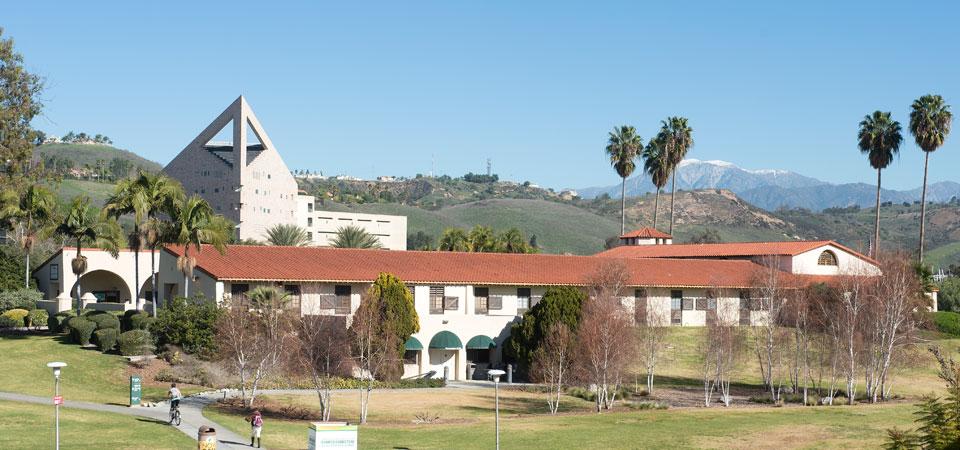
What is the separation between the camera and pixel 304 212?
167750mm

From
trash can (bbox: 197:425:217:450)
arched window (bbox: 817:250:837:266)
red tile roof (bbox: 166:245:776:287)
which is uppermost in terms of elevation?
arched window (bbox: 817:250:837:266)

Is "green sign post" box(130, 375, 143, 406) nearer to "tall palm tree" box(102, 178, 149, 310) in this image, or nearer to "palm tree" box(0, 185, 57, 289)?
"tall palm tree" box(102, 178, 149, 310)

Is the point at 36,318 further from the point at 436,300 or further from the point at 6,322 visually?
the point at 436,300

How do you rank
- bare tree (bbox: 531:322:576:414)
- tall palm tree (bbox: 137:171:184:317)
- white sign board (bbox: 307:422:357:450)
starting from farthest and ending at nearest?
1. tall palm tree (bbox: 137:171:184:317)
2. bare tree (bbox: 531:322:576:414)
3. white sign board (bbox: 307:422:357:450)

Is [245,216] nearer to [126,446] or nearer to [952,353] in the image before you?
[952,353]

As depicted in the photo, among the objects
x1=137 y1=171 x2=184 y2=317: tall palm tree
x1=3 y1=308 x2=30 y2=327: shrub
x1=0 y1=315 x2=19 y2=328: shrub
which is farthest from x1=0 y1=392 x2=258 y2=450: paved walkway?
x1=3 y1=308 x2=30 y2=327: shrub

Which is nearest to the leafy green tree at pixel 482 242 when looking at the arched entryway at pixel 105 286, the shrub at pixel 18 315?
the arched entryway at pixel 105 286

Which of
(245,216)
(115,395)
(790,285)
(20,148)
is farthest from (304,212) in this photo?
(115,395)

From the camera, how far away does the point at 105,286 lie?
87.5m

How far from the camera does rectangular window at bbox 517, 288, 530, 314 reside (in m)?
69.8

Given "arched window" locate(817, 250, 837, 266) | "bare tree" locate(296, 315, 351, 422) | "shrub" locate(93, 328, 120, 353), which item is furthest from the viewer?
"arched window" locate(817, 250, 837, 266)

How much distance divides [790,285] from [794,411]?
24.1 metres

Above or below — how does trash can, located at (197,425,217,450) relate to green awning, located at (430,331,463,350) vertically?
below

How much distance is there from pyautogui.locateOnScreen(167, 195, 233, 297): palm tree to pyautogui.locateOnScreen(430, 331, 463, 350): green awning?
538 inches
